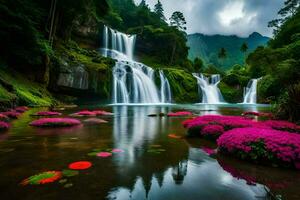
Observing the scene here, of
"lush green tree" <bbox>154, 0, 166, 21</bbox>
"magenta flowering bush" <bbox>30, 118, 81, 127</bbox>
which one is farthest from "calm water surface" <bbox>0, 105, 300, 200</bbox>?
"lush green tree" <bbox>154, 0, 166, 21</bbox>

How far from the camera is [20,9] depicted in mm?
22766

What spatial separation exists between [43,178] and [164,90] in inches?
1496

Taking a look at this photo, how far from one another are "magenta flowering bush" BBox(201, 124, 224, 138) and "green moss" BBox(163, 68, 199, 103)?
34.2 metres

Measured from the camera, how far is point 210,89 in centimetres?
4981

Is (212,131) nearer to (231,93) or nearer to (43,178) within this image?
(43,178)

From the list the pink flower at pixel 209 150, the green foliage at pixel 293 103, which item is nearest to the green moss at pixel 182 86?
the green foliage at pixel 293 103

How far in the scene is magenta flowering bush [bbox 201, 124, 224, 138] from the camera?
26.2 feet

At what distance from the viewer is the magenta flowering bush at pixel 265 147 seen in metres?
4.99

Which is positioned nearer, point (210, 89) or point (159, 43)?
point (210, 89)

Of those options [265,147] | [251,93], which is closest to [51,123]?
[265,147]

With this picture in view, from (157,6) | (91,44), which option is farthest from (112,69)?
(157,6)

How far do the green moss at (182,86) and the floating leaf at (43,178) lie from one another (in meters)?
38.9

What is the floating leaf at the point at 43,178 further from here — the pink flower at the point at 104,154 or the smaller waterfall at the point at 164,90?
the smaller waterfall at the point at 164,90

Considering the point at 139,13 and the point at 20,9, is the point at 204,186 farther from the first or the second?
the point at 139,13
